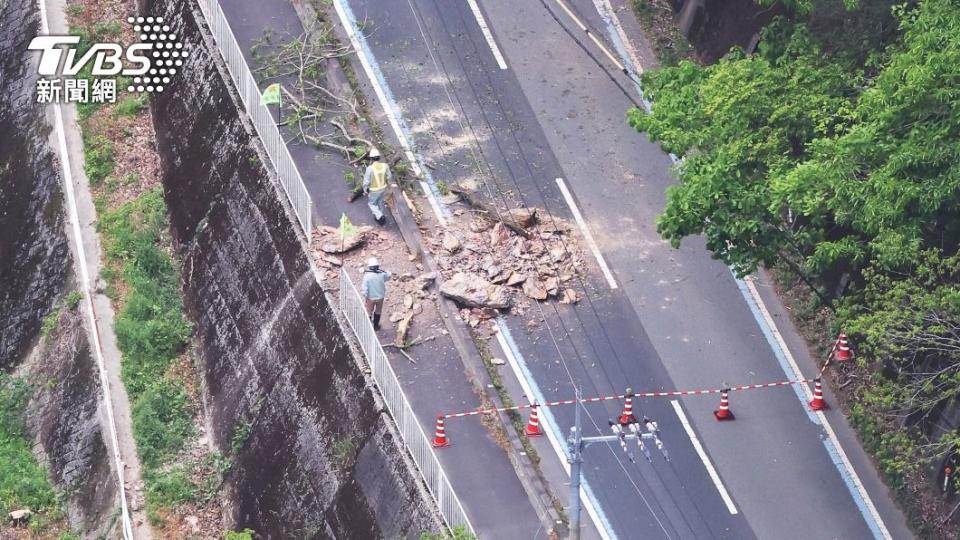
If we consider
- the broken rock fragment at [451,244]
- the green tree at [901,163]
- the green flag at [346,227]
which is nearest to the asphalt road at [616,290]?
the broken rock fragment at [451,244]

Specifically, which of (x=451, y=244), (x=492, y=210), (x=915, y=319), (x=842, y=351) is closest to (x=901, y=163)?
(x=915, y=319)

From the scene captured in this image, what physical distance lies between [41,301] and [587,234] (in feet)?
40.8

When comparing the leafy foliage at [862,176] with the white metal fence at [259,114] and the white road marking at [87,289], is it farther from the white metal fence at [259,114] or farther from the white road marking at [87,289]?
the white road marking at [87,289]

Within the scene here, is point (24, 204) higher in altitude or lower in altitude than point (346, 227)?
lower

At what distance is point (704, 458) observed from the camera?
26.2 metres

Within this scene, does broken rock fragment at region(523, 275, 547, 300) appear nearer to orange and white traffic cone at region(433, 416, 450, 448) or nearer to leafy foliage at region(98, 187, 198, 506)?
orange and white traffic cone at region(433, 416, 450, 448)

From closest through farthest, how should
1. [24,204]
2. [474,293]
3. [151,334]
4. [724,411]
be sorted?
[724,411], [474,293], [151,334], [24,204]

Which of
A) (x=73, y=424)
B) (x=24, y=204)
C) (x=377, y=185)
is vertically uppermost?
(x=377, y=185)

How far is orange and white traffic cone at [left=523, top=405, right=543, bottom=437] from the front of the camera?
1032 inches

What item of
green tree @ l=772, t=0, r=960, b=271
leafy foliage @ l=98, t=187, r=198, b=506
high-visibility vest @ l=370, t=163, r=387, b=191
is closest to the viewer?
green tree @ l=772, t=0, r=960, b=271

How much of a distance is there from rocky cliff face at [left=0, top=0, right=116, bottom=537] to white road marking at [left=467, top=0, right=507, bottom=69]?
1004 centimetres

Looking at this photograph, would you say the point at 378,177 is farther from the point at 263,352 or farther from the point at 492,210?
the point at 263,352

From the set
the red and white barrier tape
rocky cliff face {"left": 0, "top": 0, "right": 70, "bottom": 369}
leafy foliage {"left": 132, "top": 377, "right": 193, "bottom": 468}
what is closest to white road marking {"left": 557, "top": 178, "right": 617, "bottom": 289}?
the red and white barrier tape

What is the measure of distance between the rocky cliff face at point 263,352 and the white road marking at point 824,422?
6949 mm
